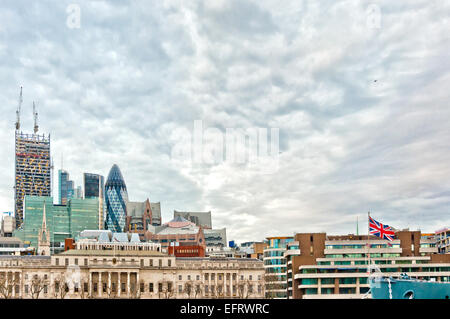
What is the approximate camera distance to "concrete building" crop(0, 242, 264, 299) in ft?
596

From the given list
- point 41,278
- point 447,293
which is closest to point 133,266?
point 41,278

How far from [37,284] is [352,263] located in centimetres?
9943

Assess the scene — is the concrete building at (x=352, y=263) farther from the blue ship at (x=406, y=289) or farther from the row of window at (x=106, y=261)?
the row of window at (x=106, y=261)

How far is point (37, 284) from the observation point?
17412 cm

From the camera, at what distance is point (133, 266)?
193500 millimetres

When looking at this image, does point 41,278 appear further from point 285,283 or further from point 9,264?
point 285,283

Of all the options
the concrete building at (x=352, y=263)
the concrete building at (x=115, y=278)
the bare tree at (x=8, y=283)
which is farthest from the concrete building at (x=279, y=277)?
the bare tree at (x=8, y=283)

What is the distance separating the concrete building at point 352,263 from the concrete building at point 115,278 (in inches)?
987

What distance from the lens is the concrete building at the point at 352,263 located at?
15888 cm
